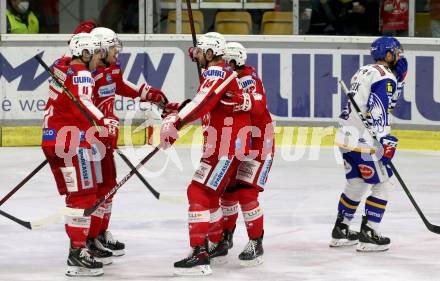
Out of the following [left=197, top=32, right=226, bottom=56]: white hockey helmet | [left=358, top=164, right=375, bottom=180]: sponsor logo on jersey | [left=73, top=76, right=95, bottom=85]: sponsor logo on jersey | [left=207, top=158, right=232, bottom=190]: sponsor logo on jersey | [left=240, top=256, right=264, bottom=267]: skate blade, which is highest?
[left=197, top=32, right=226, bottom=56]: white hockey helmet

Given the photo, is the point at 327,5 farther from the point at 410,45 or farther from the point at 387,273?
the point at 387,273

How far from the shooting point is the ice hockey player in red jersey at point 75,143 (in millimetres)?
7188

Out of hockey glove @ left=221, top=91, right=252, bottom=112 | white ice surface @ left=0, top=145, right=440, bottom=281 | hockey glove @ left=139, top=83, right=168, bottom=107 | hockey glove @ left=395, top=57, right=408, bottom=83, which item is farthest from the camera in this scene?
hockey glove @ left=395, top=57, right=408, bottom=83

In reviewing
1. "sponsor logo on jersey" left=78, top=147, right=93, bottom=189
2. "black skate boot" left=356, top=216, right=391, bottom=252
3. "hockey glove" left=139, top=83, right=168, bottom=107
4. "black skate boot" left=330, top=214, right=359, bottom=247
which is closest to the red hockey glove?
"hockey glove" left=139, top=83, right=168, bottom=107

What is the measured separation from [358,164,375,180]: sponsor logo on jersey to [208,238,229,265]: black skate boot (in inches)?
39.9

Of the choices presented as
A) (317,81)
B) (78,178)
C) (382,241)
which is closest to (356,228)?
(382,241)

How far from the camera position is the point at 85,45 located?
287 inches

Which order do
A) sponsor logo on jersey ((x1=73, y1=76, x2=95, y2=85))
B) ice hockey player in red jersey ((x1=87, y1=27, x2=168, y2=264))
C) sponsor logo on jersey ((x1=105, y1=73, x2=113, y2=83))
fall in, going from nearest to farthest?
sponsor logo on jersey ((x1=73, y1=76, x2=95, y2=85)) → ice hockey player in red jersey ((x1=87, y1=27, x2=168, y2=264)) → sponsor logo on jersey ((x1=105, y1=73, x2=113, y2=83))

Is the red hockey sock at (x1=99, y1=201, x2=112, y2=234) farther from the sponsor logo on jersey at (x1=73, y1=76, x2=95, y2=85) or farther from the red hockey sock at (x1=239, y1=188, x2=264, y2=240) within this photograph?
the sponsor logo on jersey at (x1=73, y1=76, x2=95, y2=85)

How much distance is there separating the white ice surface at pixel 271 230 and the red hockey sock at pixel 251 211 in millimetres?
215

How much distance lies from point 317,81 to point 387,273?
5735 mm

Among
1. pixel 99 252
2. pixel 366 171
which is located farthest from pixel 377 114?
pixel 99 252

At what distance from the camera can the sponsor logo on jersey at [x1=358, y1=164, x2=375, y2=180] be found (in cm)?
797

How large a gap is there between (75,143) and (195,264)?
99 cm
